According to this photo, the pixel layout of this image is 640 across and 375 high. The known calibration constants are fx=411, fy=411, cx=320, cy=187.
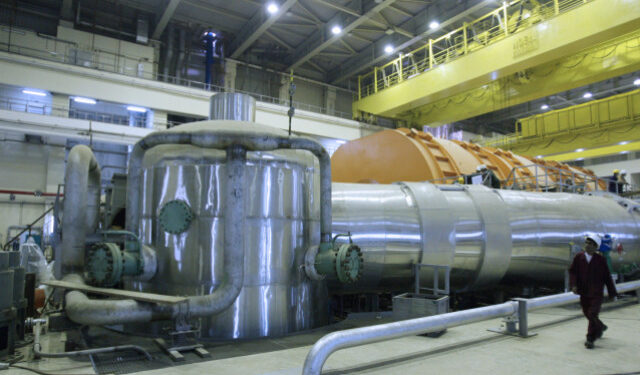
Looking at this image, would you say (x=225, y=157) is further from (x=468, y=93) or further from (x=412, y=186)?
(x=468, y=93)

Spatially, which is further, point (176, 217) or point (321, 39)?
point (321, 39)

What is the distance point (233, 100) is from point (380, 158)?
547 cm

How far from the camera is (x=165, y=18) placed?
18031mm

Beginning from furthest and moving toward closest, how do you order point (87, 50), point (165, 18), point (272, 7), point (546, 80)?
1. point (165, 18)
2. point (87, 50)
3. point (272, 7)
4. point (546, 80)

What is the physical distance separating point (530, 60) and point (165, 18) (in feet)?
48.3

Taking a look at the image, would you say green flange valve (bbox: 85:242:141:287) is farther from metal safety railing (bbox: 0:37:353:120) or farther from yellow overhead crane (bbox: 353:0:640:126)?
metal safety railing (bbox: 0:37:353:120)

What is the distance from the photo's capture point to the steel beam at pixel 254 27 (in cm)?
1734

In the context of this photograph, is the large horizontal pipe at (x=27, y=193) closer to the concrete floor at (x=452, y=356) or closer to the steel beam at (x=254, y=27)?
the steel beam at (x=254, y=27)

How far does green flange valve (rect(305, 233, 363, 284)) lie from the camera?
4.91 metres

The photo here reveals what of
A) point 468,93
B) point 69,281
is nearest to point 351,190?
point 69,281

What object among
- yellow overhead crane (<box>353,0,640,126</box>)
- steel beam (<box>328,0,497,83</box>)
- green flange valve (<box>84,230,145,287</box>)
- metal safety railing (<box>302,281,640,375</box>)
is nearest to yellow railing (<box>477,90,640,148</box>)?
yellow overhead crane (<box>353,0,640,126</box>)

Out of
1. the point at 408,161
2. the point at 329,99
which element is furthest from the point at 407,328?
the point at 329,99

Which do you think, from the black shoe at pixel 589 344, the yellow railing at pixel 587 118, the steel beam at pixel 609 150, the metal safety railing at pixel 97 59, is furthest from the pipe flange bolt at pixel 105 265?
the steel beam at pixel 609 150

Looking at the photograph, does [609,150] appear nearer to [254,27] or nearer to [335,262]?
[254,27]
